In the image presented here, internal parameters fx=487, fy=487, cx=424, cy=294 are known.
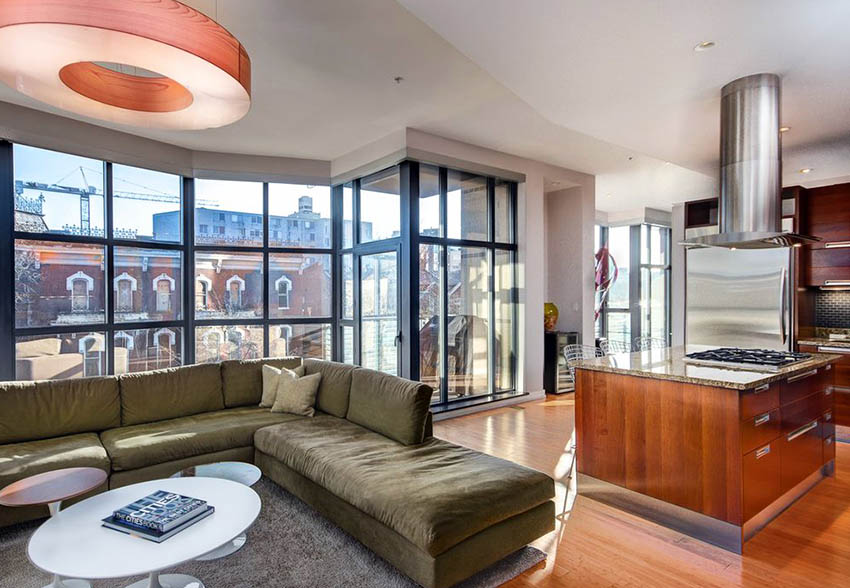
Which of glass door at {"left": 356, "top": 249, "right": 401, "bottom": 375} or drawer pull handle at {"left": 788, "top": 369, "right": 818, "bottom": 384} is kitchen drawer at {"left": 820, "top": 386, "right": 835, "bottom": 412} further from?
glass door at {"left": 356, "top": 249, "right": 401, "bottom": 375}

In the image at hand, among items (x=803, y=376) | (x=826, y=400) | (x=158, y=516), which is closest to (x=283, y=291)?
(x=158, y=516)

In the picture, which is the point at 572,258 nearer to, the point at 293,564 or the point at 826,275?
the point at 826,275

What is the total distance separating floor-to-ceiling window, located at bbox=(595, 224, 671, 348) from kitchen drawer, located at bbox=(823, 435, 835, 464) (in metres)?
5.63

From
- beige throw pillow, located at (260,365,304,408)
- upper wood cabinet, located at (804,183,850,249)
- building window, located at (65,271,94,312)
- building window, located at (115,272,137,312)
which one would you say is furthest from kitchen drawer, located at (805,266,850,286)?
building window, located at (65,271,94,312)

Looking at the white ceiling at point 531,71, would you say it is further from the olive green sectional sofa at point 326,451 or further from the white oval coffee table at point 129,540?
the white oval coffee table at point 129,540

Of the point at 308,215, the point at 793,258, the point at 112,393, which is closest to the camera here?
the point at 112,393

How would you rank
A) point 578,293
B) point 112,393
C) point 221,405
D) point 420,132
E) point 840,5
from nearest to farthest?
point 840,5, point 112,393, point 221,405, point 420,132, point 578,293

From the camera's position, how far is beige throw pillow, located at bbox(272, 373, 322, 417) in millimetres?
4043

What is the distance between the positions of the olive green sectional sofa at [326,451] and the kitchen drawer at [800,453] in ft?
5.05

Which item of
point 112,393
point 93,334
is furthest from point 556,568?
point 93,334

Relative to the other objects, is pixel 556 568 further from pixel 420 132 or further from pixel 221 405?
pixel 420 132

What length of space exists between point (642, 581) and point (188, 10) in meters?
3.24

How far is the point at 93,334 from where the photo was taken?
4.99m

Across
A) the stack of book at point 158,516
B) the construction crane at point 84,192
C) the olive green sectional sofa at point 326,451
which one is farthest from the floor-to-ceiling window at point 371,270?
the stack of book at point 158,516
